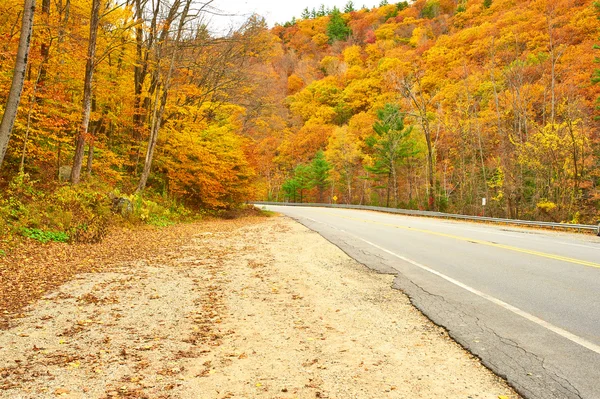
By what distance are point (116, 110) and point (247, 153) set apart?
7.28 m

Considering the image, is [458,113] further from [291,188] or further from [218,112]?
[291,188]

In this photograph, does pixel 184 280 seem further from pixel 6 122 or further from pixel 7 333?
pixel 6 122

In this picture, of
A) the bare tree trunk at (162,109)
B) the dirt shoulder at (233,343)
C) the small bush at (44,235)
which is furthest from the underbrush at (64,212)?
the dirt shoulder at (233,343)

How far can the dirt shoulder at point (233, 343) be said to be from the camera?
3383 mm

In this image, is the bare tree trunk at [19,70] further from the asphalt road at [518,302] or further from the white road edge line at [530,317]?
the white road edge line at [530,317]

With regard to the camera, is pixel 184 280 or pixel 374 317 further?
pixel 184 280

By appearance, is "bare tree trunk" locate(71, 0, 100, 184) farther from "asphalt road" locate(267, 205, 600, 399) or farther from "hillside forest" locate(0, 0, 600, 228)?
"asphalt road" locate(267, 205, 600, 399)

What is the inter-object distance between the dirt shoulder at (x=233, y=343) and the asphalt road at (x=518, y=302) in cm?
33

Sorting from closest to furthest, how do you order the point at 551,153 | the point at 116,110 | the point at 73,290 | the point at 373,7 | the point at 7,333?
the point at 7,333
the point at 73,290
the point at 116,110
the point at 551,153
the point at 373,7

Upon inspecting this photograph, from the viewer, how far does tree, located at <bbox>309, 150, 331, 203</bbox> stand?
5250cm

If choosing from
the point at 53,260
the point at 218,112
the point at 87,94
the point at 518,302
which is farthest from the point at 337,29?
the point at 518,302

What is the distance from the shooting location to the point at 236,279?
291 inches

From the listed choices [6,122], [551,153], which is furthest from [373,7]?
[6,122]

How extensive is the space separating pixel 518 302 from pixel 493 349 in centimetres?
178
